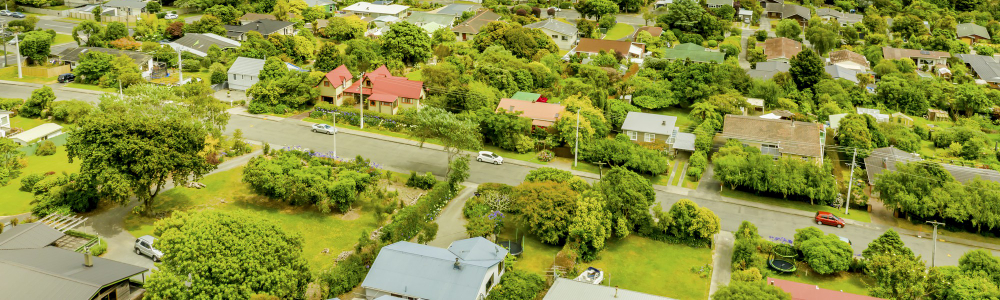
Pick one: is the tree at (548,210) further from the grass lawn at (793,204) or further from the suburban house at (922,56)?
the suburban house at (922,56)

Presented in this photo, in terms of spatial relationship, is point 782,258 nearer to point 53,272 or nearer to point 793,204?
point 793,204

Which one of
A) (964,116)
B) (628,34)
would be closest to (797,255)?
(964,116)

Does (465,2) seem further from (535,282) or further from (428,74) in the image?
(535,282)

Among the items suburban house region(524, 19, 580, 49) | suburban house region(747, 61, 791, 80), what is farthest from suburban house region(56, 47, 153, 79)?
suburban house region(747, 61, 791, 80)

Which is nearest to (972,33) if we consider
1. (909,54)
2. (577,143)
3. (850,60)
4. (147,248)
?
(909,54)

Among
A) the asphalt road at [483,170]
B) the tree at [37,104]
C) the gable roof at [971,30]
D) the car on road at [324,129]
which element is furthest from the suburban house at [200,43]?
the gable roof at [971,30]
